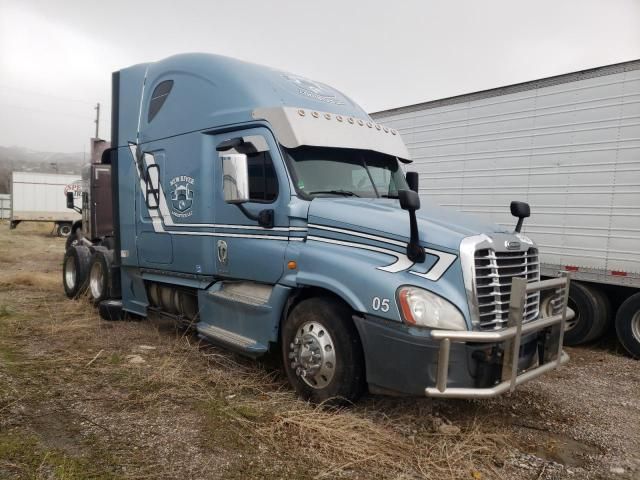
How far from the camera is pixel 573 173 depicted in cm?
688

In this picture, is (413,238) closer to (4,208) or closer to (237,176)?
(237,176)

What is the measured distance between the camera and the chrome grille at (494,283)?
3801 mm

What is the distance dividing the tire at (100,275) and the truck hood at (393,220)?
4602 mm

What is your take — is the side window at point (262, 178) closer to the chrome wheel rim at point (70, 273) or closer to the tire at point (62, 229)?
the chrome wheel rim at point (70, 273)

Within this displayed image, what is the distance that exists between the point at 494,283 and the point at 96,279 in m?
6.67

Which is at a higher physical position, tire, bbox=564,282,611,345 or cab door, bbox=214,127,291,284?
cab door, bbox=214,127,291,284

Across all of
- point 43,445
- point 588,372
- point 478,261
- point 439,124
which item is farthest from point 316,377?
point 439,124

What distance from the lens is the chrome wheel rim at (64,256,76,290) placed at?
30.3ft

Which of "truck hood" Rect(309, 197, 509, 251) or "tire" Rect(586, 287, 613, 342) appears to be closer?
"truck hood" Rect(309, 197, 509, 251)

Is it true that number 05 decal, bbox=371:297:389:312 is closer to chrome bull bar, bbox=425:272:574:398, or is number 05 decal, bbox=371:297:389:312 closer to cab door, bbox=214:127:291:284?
chrome bull bar, bbox=425:272:574:398

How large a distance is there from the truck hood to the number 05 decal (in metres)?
0.53

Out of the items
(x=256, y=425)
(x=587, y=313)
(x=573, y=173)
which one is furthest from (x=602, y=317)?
(x=256, y=425)

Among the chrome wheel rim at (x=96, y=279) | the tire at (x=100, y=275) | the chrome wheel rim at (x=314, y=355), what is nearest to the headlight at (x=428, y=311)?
the chrome wheel rim at (x=314, y=355)

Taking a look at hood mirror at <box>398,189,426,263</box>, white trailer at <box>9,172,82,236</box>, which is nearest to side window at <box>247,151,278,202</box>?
hood mirror at <box>398,189,426,263</box>
